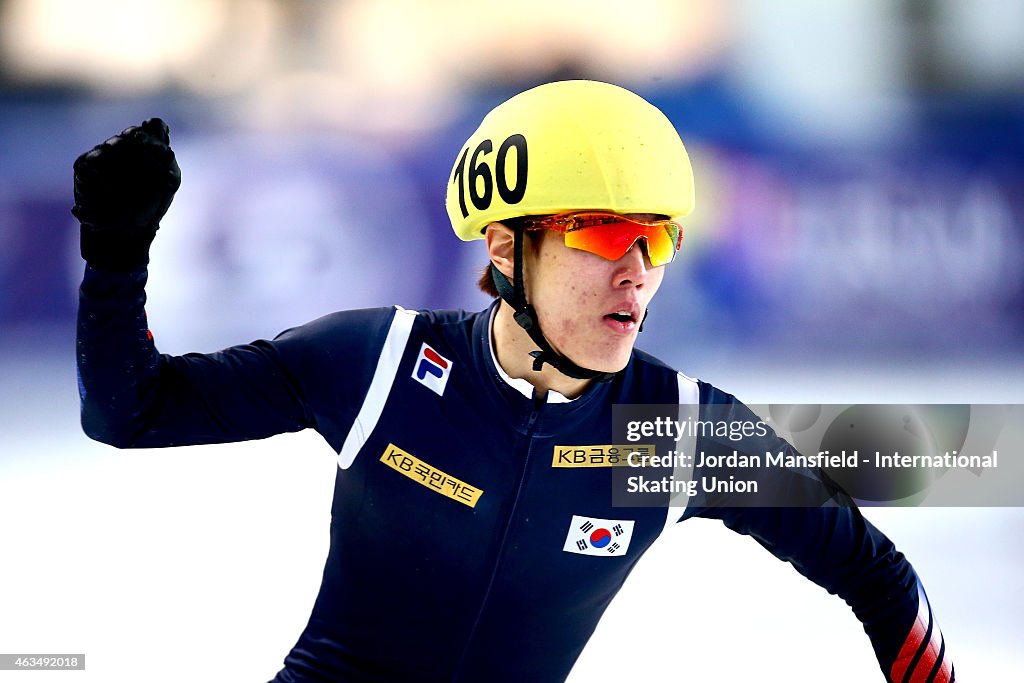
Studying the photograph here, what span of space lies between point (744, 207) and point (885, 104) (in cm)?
101

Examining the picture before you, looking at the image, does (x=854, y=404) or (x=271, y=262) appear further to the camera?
(x=271, y=262)

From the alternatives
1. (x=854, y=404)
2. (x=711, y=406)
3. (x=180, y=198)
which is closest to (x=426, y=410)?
(x=711, y=406)

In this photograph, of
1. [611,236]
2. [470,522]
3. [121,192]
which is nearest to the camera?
[121,192]

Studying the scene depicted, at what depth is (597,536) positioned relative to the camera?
2.36m

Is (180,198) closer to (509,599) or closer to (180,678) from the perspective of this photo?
(180,678)

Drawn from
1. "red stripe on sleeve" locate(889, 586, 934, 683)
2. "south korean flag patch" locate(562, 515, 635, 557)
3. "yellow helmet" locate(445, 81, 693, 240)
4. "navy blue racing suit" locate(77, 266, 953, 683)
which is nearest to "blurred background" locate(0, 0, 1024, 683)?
"navy blue racing suit" locate(77, 266, 953, 683)

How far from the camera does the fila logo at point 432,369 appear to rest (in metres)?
2.38

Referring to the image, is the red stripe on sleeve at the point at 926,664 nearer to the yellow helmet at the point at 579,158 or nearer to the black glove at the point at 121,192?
the yellow helmet at the point at 579,158

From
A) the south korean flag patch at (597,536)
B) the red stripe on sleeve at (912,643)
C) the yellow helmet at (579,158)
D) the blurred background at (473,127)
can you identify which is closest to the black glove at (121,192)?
the yellow helmet at (579,158)

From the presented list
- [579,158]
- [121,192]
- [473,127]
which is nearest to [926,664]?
[579,158]

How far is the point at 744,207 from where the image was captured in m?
5.70

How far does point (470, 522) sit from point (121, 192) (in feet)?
3.12

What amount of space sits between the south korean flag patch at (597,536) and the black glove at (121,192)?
1035mm

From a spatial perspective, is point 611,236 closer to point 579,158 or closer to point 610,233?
point 610,233
